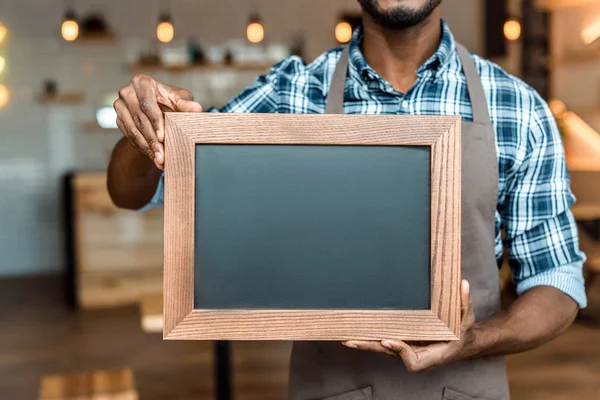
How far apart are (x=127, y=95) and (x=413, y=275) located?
0.53m

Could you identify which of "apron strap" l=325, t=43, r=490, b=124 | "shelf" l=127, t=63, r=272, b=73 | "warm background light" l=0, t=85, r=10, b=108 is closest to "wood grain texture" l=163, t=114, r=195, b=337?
"apron strap" l=325, t=43, r=490, b=124

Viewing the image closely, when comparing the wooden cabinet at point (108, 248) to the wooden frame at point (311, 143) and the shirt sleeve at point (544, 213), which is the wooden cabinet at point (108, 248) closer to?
the shirt sleeve at point (544, 213)

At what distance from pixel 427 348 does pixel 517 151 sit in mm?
521

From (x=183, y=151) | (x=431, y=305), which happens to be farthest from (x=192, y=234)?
(x=431, y=305)

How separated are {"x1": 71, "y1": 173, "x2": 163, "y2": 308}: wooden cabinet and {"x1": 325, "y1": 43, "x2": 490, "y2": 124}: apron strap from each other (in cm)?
468

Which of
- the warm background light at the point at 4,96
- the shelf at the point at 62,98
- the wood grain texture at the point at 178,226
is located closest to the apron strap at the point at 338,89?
the wood grain texture at the point at 178,226

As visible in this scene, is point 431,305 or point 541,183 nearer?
point 431,305

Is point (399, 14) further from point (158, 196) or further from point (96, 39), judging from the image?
point (96, 39)

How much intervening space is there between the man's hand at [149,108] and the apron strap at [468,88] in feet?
1.38

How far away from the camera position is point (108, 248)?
6.04 m

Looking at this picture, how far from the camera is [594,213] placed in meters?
5.22

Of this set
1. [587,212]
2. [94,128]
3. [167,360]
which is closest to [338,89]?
[167,360]

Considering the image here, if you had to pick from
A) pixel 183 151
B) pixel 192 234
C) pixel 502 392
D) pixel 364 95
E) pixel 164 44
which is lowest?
pixel 502 392

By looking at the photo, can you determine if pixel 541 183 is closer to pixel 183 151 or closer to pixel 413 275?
pixel 413 275
